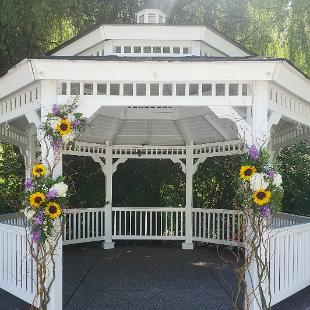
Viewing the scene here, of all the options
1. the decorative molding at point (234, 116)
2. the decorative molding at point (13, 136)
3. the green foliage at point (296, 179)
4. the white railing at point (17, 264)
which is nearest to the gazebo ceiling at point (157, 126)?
the decorative molding at point (13, 136)

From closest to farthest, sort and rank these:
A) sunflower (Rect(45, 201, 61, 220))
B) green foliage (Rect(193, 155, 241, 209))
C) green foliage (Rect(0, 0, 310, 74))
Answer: sunflower (Rect(45, 201, 61, 220)) → green foliage (Rect(0, 0, 310, 74)) → green foliage (Rect(193, 155, 241, 209))

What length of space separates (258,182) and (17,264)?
3.22m

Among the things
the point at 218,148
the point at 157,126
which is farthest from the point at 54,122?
the point at 218,148

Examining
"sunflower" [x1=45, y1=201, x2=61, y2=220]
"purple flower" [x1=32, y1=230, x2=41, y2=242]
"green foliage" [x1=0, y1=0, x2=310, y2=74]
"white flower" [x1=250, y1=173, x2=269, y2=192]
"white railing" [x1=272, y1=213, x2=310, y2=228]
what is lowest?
"white railing" [x1=272, y1=213, x2=310, y2=228]

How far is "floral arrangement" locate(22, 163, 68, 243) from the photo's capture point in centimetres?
489

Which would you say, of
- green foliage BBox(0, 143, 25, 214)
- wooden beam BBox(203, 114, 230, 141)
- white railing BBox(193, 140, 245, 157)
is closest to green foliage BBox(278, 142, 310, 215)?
white railing BBox(193, 140, 245, 157)

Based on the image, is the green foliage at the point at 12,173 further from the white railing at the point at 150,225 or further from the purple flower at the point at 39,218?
the purple flower at the point at 39,218

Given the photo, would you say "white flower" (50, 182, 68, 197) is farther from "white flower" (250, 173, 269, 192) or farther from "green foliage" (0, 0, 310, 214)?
"green foliage" (0, 0, 310, 214)

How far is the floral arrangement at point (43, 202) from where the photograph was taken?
4.89 m

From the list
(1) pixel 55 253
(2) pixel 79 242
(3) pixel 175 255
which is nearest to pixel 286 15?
(3) pixel 175 255

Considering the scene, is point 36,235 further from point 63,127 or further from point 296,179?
point 296,179

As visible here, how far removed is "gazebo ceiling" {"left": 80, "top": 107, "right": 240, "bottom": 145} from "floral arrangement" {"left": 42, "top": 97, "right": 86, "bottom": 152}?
3.75 m

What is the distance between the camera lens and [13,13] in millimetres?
9055

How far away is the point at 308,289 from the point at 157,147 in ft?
15.4
